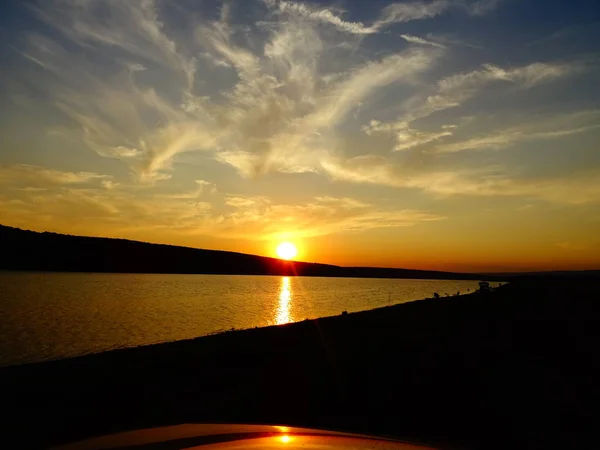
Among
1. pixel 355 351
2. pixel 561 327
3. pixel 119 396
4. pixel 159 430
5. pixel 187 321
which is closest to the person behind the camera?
pixel 159 430

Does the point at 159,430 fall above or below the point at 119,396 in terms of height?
above

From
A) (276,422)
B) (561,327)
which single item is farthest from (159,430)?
(561,327)

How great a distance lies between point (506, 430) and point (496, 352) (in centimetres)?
835

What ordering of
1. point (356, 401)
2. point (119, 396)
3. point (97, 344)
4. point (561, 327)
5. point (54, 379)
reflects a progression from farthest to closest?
point (97, 344)
point (561, 327)
point (54, 379)
point (119, 396)
point (356, 401)

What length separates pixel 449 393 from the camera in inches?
432

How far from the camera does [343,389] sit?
1154cm

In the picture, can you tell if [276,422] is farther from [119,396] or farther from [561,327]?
[561,327]

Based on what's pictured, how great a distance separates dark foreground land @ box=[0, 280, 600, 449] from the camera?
29.3 feet

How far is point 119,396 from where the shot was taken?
1182 centimetres

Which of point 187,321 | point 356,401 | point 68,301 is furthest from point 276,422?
point 68,301

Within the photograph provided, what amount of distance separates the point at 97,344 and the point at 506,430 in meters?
23.7

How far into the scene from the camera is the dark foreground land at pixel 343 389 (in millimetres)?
8922

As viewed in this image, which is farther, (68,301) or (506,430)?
(68,301)

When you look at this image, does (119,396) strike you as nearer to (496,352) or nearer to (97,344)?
(496,352)
